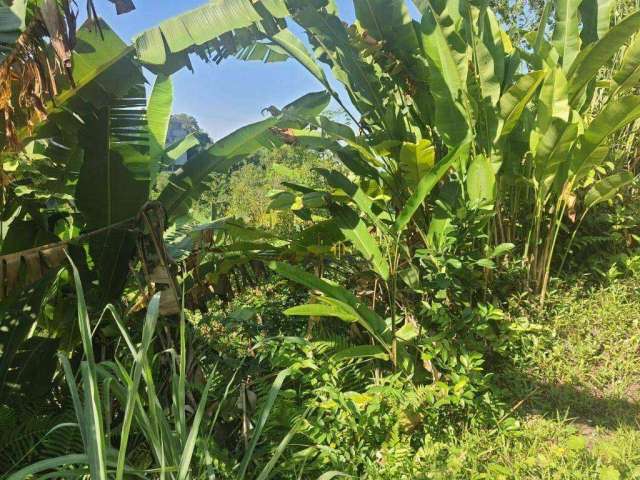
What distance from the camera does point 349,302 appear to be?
2307 millimetres

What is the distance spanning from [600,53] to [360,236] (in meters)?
1.71

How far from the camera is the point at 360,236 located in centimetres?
249

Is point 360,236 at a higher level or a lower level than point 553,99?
lower

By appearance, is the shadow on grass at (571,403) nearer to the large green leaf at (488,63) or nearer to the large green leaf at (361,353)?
the large green leaf at (361,353)

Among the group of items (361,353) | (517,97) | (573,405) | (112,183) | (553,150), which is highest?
(112,183)

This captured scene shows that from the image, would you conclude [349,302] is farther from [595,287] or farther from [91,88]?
[595,287]

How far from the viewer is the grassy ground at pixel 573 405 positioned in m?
1.94

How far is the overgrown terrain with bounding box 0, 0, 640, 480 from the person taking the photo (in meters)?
1.90

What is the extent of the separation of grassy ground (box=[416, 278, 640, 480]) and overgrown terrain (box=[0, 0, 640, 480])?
0.01 m

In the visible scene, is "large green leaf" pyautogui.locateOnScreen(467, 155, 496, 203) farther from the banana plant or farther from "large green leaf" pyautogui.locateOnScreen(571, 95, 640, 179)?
"large green leaf" pyautogui.locateOnScreen(571, 95, 640, 179)

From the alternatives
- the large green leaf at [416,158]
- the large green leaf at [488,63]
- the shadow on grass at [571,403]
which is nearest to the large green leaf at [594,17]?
the large green leaf at [488,63]

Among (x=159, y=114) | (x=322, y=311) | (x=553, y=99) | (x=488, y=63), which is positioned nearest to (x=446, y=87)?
(x=488, y=63)

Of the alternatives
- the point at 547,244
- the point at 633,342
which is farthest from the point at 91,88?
the point at 633,342

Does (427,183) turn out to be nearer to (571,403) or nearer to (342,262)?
(342,262)
